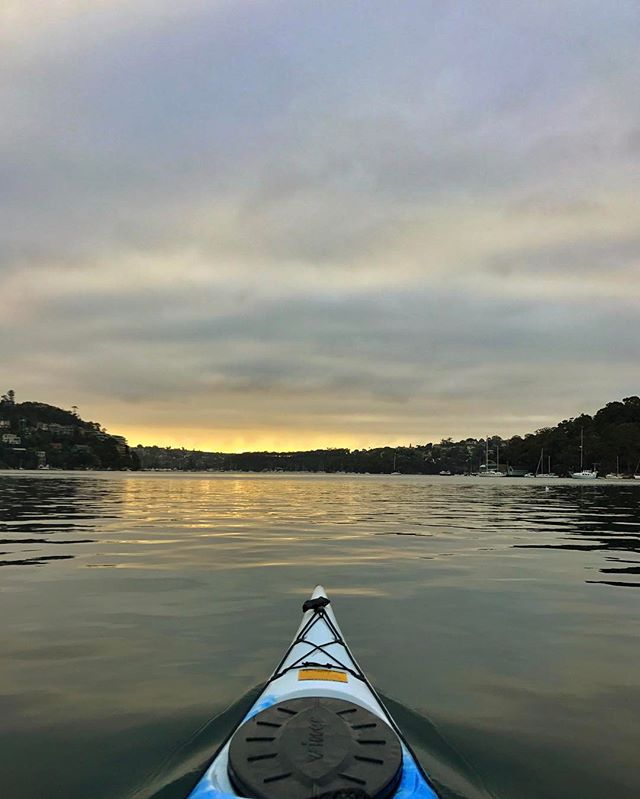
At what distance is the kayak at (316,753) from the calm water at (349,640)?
2.65 ft

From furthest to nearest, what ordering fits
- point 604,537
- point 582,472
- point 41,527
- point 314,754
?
point 582,472
point 41,527
point 604,537
point 314,754

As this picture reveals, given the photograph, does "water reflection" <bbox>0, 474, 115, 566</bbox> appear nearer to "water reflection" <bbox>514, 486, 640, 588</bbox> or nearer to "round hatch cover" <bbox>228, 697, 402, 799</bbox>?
"round hatch cover" <bbox>228, 697, 402, 799</bbox>

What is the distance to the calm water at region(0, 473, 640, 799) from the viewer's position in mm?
5469

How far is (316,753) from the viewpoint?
4184 millimetres

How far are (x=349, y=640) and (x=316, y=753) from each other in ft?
16.7

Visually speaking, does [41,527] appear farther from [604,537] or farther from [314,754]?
[314,754]

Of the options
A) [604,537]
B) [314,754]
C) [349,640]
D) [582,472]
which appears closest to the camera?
[314,754]

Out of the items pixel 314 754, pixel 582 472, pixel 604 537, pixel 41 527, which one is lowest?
pixel 41 527

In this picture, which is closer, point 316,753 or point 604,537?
point 316,753

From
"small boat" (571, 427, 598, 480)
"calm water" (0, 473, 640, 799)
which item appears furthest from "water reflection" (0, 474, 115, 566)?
"small boat" (571, 427, 598, 480)

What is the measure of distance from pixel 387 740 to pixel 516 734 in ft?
7.53

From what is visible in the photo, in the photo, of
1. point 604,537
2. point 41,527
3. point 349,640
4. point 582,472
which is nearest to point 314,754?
point 349,640

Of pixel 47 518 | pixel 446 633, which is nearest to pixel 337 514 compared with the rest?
pixel 47 518

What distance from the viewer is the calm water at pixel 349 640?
5.47 meters
